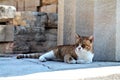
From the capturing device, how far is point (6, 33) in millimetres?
5707

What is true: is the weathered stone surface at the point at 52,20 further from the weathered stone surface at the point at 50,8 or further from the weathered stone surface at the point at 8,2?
the weathered stone surface at the point at 8,2

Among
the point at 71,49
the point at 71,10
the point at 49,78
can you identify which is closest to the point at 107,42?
the point at 71,49

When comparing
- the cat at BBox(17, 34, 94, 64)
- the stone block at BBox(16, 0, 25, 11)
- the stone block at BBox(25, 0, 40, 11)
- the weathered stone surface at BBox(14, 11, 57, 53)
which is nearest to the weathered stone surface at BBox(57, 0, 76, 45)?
the cat at BBox(17, 34, 94, 64)

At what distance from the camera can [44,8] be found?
8023 millimetres

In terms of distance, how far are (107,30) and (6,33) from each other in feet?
7.63

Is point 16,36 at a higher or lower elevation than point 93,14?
lower

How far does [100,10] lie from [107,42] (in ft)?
1.48

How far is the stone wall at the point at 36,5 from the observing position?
7.75m

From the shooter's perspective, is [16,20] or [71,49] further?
[16,20]

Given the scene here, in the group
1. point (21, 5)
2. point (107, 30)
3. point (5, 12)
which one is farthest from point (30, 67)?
point (21, 5)

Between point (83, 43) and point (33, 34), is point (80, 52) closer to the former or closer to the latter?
point (83, 43)

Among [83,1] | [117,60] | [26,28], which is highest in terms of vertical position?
[83,1]

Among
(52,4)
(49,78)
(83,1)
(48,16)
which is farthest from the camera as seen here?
(52,4)

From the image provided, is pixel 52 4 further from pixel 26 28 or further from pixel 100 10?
pixel 100 10
